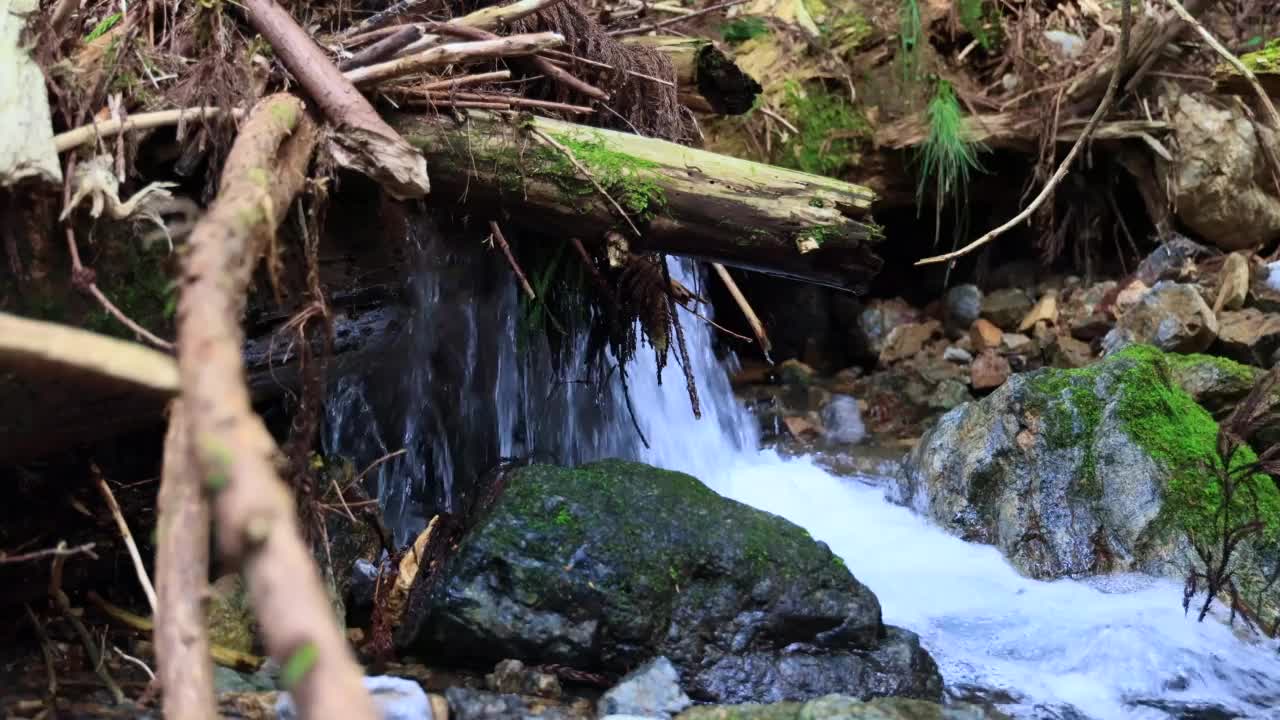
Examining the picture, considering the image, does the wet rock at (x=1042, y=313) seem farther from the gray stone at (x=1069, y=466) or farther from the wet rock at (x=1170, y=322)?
the gray stone at (x=1069, y=466)

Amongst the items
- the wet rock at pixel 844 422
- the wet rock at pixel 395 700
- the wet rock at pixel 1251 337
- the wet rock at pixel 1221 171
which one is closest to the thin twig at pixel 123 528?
the wet rock at pixel 395 700

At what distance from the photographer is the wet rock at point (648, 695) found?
3.14 m

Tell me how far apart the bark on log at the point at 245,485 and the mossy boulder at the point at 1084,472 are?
13.0ft

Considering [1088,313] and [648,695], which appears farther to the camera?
[1088,313]

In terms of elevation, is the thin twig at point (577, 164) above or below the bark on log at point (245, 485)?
above

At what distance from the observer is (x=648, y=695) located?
320 centimetres

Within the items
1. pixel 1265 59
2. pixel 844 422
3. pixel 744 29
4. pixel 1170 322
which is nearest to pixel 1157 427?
pixel 1170 322

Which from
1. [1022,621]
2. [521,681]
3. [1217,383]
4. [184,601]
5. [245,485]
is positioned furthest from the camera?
[1217,383]

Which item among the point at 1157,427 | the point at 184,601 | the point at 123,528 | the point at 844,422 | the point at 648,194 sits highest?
the point at 648,194

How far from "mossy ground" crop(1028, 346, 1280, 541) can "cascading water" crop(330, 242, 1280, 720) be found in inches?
16.9

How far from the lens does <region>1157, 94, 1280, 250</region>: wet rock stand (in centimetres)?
653

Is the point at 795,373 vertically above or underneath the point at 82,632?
above

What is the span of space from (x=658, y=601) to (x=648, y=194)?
1.36 meters

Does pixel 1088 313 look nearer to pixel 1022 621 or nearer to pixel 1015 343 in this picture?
pixel 1015 343
